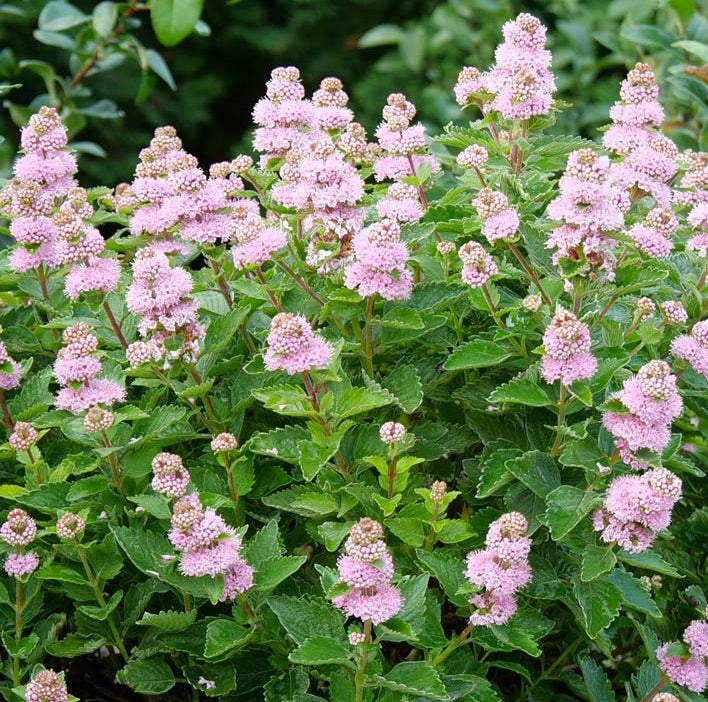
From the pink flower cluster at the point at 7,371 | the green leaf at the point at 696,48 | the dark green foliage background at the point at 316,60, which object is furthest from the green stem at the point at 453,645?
the dark green foliage background at the point at 316,60

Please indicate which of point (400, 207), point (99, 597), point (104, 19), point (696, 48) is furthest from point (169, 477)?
point (104, 19)

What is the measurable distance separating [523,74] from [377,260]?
485mm

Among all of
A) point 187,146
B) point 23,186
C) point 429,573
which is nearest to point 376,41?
point 187,146

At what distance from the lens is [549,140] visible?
225 cm

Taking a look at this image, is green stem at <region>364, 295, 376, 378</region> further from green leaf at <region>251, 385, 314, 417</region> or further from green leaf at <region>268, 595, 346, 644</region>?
green leaf at <region>268, 595, 346, 644</region>

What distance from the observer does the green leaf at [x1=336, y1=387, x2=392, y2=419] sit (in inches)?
65.6

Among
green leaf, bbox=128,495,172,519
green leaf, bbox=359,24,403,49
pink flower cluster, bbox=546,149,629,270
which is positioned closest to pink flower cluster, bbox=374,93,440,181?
pink flower cluster, bbox=546,149,629,270

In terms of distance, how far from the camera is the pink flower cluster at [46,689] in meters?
1.56

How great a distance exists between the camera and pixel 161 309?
5.86 feet

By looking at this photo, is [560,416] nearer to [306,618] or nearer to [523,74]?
[306,618]

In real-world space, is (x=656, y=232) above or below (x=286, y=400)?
above

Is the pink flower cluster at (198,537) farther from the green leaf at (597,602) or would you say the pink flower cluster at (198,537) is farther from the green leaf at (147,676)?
the green leaf at (597,602)

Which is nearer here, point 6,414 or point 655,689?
point 655,689

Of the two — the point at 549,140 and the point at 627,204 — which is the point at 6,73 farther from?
the point at 627,204
